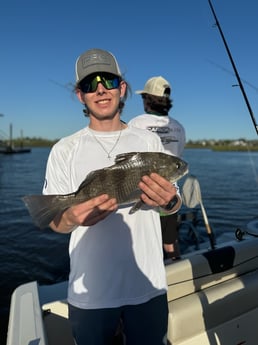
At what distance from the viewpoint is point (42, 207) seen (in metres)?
2.28

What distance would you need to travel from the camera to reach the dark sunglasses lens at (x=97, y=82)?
96.7 inches

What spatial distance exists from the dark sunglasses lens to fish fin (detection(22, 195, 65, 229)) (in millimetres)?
910

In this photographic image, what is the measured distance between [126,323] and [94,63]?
6.72 ft

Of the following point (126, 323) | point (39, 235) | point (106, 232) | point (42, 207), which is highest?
point (39, 235)

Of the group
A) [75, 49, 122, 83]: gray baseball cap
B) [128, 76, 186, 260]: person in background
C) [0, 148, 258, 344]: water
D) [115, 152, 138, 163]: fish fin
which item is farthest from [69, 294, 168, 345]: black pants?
[0, 148, 258, 344]: water

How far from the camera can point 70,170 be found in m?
2.44

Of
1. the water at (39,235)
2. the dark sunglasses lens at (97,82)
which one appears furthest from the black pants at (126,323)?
the water at (39,235)

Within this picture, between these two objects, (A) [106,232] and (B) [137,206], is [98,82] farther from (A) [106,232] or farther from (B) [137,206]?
(A) [106,232]

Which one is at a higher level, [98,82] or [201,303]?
[98,82]

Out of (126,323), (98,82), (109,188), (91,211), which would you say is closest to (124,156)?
(109,188)

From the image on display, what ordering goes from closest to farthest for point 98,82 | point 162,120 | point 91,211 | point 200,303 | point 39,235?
point 91,211 → point 98,82 → point 200,303 → point 162,120 → point 39,235

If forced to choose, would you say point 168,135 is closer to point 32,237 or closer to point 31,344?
point 31,344

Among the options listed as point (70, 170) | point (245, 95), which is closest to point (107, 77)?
point (70, 170)

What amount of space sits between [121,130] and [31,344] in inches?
70.7
